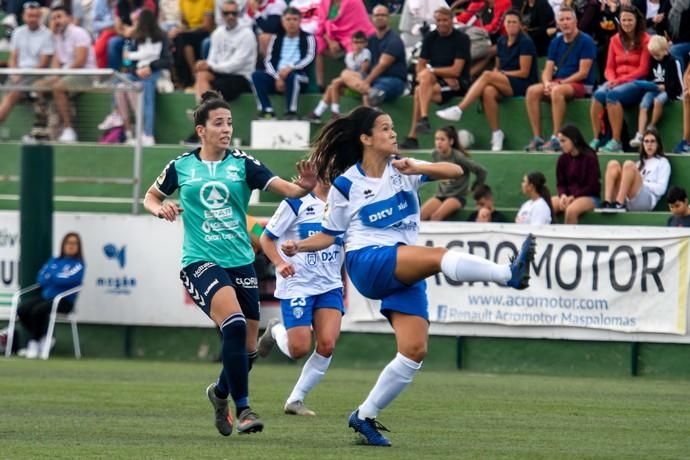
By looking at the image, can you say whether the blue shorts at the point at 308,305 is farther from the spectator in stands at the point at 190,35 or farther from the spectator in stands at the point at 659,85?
the spectator in stands at the point at 190,35

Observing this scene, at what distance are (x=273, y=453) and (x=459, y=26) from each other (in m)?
13.1

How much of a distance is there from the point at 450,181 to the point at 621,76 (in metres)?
2.57

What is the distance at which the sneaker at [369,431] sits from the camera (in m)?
9.00

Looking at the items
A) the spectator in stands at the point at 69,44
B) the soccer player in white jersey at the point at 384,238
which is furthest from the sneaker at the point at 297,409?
the spectator in stands at the point at 69,44

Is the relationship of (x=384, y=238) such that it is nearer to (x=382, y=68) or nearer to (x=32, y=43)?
(x=382, y=68)

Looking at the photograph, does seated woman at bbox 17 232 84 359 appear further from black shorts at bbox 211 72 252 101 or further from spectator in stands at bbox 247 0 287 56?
spectator in stands at bbox 247 0 287 56

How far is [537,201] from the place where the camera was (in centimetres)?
1745

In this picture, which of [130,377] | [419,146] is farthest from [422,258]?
[419,146]

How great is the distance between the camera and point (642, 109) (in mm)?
18328

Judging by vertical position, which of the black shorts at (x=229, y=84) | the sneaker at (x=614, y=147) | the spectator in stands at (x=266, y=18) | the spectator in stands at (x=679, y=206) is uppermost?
the spectator in stands at (x=266, y=18)

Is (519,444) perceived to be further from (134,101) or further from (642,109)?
(134,101)

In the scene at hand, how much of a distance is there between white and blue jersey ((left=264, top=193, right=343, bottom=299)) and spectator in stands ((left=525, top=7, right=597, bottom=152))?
7.52 m

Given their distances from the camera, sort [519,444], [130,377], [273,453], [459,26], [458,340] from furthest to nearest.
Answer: [459,26] → [458,340] → [130,377] → [519,444] → [273,453]

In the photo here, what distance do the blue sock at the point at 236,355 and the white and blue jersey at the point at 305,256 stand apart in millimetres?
2603
